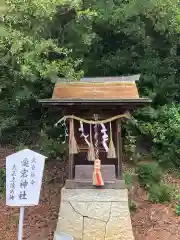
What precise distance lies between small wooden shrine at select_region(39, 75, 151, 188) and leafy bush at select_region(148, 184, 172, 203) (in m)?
1.31

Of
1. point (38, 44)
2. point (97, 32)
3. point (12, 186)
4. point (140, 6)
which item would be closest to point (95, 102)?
point (38, 44)

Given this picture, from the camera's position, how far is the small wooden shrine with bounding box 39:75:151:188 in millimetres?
8125

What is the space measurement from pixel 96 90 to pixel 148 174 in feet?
9.21

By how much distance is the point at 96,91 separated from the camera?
8555 millimetres

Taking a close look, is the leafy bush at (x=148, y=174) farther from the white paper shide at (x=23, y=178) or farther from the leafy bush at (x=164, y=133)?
the white paper shide at (x=23, y=178)

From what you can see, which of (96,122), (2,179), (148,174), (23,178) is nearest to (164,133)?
(148,174)

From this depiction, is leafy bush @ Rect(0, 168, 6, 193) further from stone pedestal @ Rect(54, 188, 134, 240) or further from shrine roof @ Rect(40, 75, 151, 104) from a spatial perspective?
shrine roof @ Rect(40, 75, 151, 104)

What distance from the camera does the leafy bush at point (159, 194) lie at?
30.7ft

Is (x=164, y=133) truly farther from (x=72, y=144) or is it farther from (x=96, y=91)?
(x=72, y=144)

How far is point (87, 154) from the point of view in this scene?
886 centimetres

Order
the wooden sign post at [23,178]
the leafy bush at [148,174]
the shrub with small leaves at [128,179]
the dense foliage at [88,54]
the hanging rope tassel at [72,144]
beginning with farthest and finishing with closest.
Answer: the leafy bush at [148,174]
the shrub with small leaves at [128,179]
the dense foliage at [88,54]
the hanging rope tassel at [72,144]
the wooden sign post at [23,178]

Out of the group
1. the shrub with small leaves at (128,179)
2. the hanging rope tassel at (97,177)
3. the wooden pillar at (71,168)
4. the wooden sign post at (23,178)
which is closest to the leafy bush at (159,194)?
the shrub with small leaves at (128,179)

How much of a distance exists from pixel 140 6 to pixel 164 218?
19.3ft

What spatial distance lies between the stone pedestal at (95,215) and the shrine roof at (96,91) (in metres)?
1.87
